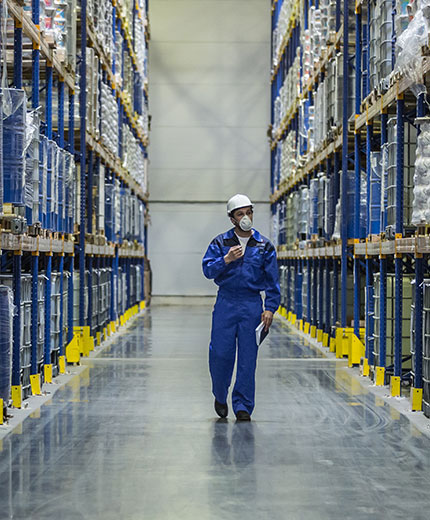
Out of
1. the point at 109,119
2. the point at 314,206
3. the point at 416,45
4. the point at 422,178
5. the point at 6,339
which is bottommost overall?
the point at 6,339

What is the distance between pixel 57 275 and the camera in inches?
383

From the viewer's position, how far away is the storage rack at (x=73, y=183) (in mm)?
7688

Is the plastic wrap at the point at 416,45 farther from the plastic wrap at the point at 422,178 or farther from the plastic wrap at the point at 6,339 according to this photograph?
the plastic wrap at the point at 6,339

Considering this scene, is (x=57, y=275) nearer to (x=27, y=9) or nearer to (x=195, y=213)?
(x=27, y=9)

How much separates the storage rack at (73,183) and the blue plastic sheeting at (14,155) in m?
0.12

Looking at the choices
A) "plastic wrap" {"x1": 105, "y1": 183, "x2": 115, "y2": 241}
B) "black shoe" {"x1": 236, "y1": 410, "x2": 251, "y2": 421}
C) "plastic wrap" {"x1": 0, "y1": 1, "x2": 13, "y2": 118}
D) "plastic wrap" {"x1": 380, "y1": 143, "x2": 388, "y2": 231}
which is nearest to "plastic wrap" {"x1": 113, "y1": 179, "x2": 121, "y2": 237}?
"plastic wrap" {"x1": 105, "y1": 183, "x2": 115, "y2": 241}

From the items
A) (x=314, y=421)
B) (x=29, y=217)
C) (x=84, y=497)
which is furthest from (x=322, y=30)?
(x=84, y=497)

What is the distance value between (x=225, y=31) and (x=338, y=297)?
594 inches

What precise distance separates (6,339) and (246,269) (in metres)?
1.93

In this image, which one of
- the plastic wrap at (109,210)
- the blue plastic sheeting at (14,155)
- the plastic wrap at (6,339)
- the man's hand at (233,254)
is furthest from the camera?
the plastic wrap at (109,210)

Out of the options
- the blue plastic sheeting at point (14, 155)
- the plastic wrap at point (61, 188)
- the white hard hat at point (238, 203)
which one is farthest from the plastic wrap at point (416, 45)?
the plastic wrap at point (61, 188)

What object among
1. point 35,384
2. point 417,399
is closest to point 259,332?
point 417,399

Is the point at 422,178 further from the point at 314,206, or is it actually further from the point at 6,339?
the point at 314,206

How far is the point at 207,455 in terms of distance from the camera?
5699 mm
